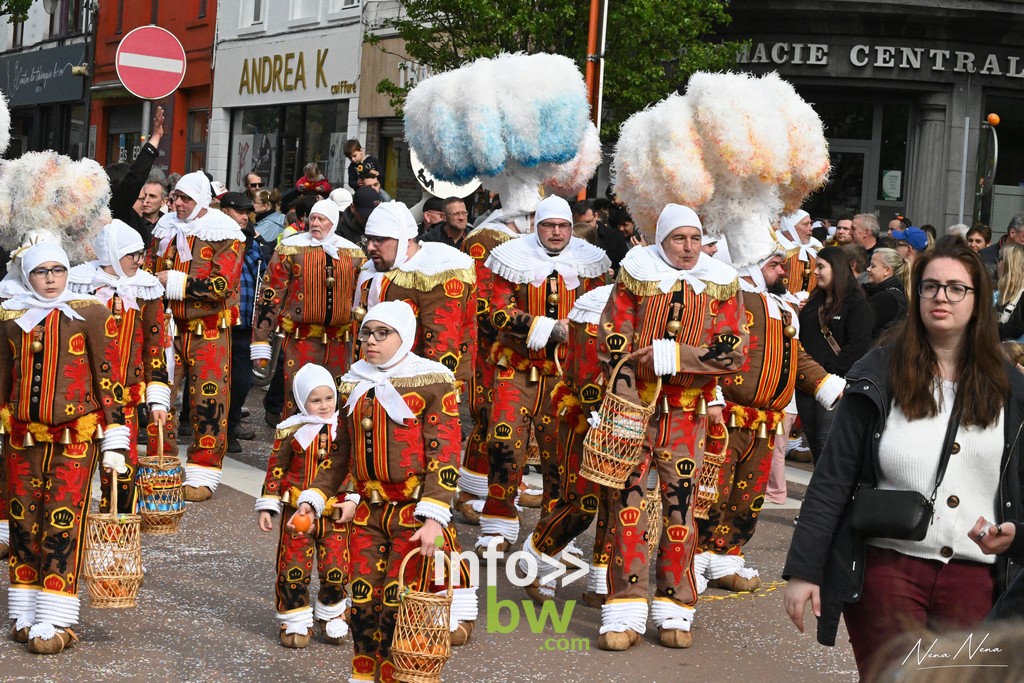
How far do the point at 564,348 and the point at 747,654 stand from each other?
2182 millimetres

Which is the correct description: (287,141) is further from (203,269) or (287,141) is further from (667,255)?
(667,255)

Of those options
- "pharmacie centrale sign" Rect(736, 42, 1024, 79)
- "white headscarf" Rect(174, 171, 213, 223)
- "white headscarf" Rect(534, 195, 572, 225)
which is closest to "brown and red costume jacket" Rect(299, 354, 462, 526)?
"white headscarf" Rect(534, 195, 572, 225)

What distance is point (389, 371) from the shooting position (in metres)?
5.80

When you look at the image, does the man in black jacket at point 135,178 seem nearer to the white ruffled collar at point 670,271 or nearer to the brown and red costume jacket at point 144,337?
the brown and red costume jacket at point 144,337

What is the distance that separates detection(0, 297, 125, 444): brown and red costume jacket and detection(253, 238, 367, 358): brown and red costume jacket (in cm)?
325

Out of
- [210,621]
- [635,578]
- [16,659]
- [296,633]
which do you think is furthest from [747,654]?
[16,659]

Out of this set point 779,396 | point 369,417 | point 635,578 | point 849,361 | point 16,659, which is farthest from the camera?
point 849,361

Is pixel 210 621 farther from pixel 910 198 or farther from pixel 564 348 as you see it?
pixel 910 198

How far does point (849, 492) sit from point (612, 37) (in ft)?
45.4

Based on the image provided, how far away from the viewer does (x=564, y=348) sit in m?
8.29

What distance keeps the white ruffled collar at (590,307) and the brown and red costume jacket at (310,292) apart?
270 cm

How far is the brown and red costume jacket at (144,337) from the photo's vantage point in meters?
7.92

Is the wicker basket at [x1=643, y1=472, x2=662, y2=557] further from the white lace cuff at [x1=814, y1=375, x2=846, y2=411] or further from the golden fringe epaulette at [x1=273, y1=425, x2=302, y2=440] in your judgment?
the golden fringe epaulette at [x1=273, y1=425, x2=302, y2=440]

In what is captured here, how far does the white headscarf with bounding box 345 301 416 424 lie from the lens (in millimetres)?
5695
